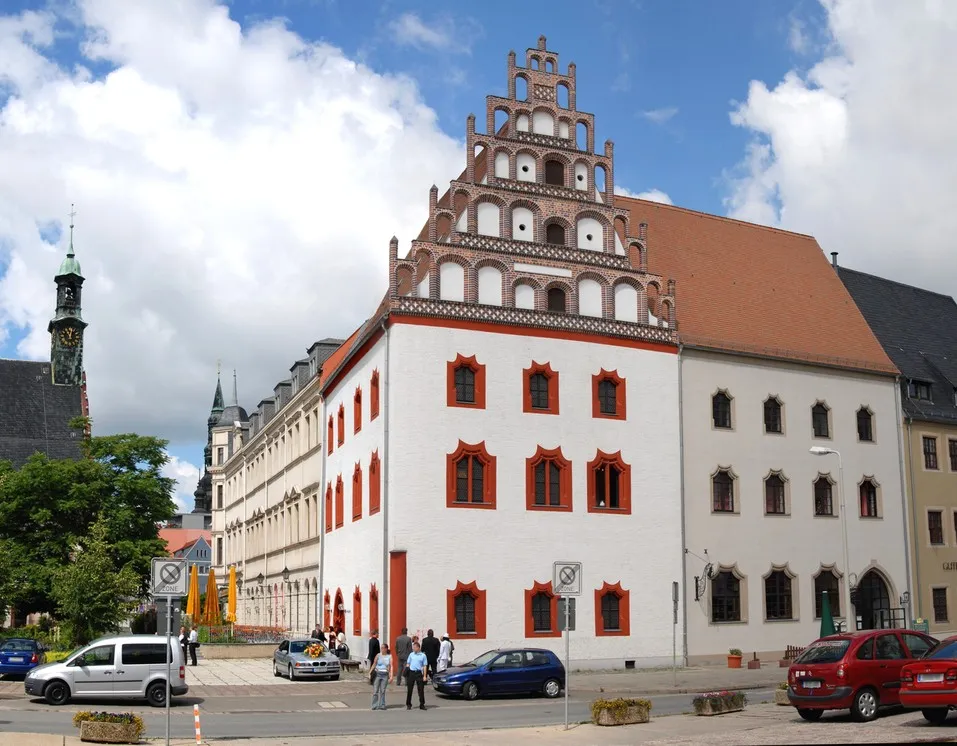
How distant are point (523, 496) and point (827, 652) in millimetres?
17031

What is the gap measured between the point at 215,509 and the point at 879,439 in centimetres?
6643

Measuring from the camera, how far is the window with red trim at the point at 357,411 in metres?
41.6

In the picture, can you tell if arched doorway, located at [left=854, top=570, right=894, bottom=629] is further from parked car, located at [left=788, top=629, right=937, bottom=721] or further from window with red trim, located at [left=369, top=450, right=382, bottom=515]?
parked car, located at [left=788, top=629, right=937, bottom=721]

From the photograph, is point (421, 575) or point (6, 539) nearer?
point (421, 575)

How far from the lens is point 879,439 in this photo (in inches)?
1827

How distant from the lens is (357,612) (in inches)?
1582

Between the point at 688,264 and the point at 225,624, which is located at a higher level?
the point at 688,264

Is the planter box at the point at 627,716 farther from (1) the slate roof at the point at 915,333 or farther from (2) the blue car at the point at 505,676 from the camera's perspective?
(1) the slate roof at the point at 915,333

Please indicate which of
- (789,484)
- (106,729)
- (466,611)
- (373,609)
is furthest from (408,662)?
(789,484)

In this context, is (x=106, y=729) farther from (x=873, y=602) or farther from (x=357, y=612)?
(x=873, y=602)

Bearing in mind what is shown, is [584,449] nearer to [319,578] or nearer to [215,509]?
[319,578]

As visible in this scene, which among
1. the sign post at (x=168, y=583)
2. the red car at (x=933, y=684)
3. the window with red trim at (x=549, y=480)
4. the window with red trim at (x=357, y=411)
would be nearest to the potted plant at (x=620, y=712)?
the red car at (x=933, y=684)

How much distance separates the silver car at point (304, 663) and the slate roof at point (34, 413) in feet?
186

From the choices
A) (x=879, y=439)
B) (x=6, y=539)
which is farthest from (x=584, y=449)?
(x=6, y=539)
